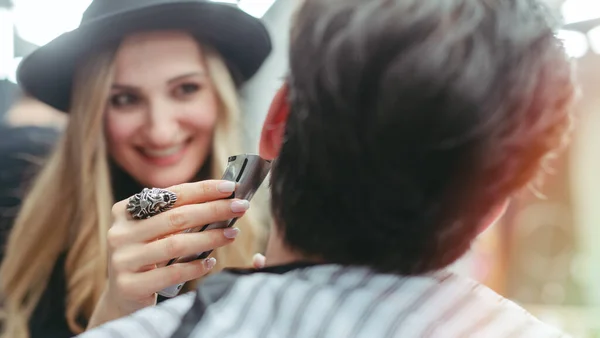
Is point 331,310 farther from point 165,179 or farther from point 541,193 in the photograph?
point 541,193

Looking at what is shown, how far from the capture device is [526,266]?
33.6 inches

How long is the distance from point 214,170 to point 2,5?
0.34 metres

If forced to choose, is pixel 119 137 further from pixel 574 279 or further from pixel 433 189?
pixel 574 279

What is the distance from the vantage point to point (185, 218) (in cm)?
60

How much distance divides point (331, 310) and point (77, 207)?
18.5 inches

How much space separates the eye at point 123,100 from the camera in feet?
2.45

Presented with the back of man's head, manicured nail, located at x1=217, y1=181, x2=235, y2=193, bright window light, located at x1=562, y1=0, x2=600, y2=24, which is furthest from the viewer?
bright window light, located at x1=562, y1=0, x2=600, y2=24

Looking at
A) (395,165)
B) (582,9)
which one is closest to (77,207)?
(395,165)

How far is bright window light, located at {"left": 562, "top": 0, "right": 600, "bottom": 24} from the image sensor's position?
73cm

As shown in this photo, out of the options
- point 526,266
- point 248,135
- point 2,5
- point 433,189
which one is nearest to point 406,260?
point 433,189

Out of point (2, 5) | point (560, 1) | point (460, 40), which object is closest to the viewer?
point (460, 40)

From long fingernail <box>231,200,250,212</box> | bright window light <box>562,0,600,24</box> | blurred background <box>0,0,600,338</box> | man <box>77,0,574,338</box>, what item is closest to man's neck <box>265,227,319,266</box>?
man <box>77,0,574,338</box>

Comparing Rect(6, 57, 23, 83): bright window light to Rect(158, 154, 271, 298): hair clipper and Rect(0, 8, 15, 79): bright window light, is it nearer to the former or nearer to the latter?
Rect(0, 8, 15, 79): bright window light

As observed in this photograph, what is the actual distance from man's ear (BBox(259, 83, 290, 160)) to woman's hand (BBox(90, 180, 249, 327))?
0.10m
